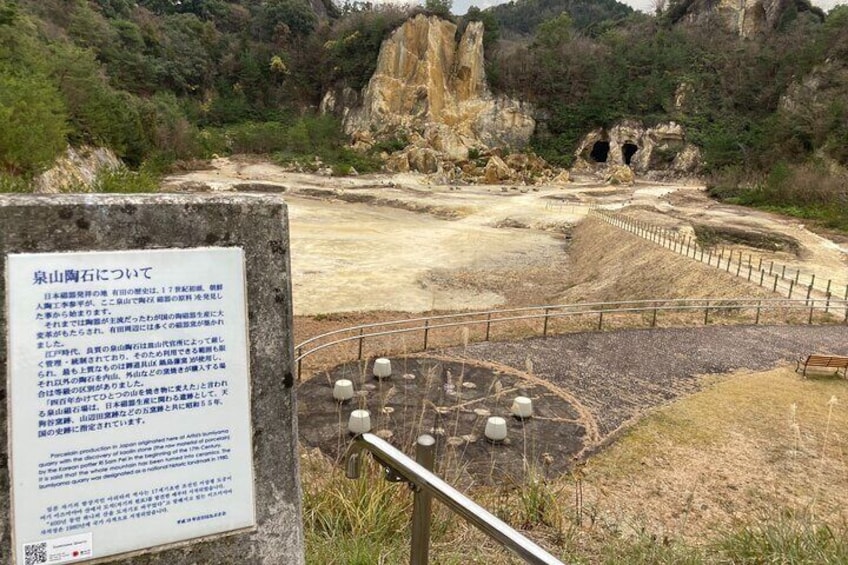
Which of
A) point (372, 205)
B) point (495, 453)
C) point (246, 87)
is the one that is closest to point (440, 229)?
point (372, 205)

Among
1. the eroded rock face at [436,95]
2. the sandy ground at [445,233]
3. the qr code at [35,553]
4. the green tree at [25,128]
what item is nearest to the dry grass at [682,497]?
the qr code at [35,553]

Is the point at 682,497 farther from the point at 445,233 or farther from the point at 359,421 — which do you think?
the point at 445,233

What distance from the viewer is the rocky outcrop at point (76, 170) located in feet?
77.2

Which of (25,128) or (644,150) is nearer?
(25,128)

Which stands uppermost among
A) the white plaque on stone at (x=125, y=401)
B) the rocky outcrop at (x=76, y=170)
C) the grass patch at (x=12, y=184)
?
the rocky outcrop at (x=76, y=170)

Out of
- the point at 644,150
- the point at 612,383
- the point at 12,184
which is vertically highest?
the point at 644,150

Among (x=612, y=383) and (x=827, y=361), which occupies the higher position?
(x=827, y=361)

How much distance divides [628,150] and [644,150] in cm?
358

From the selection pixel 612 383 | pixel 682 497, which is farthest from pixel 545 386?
pixel 682 497

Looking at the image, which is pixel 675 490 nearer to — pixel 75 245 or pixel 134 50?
pixel 75 245

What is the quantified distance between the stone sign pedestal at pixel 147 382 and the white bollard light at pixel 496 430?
652cm

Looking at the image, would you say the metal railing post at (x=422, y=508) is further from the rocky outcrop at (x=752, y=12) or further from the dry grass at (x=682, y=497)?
the rocky outcrop at (x=752, y=12)

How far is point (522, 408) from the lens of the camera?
952 centimetres

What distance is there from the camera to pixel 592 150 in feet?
232
